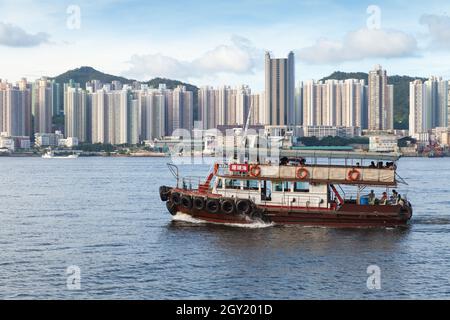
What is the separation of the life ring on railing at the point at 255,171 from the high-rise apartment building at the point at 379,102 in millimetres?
146233

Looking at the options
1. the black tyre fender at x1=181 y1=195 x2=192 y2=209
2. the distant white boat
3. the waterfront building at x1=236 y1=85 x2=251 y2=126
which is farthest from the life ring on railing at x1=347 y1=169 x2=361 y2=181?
the waterfront building at x1=236 y1=85 x2=251 y2=126

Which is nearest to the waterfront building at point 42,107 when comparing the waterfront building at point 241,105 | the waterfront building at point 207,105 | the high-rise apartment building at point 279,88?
the waterfront building at point 207,105

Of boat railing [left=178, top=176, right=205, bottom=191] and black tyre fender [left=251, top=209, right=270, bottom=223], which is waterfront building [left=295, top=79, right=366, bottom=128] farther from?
black tyre fender [left=251, top=209, right=270, bottom=223]

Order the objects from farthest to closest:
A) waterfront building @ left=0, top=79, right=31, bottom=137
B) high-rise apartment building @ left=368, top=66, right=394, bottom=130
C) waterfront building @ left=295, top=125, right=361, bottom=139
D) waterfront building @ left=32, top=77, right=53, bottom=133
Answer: high-rise apartment building @ left=368, top=66, right=394, bottom=130
waterfront building @ left=32, top=77, right=53, bottom=133
waterfront building @ left=0, top=79, right=31, bottom=137
waterfront building @ left=295, top=125, right=361, bottom=139

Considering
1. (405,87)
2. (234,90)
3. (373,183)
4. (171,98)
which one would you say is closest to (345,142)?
(234,90)

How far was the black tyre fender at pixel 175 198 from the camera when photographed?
82.3ft

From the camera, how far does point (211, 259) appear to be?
782 inches

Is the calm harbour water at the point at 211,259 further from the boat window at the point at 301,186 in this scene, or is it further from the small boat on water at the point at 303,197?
the boat window at the point at 301,186

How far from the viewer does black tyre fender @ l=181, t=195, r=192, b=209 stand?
81.5 feet

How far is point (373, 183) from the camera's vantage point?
953 inches

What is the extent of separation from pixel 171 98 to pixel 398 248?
142301 mm

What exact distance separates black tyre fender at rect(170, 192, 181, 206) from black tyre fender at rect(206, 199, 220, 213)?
1.14 m
